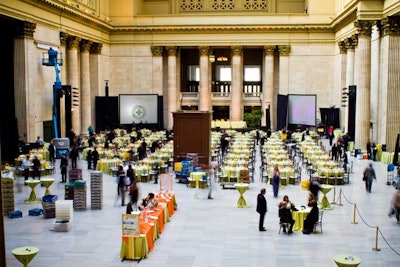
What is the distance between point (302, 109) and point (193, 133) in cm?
1753

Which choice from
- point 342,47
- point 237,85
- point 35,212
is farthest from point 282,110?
point 35,212

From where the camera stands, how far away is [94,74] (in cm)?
4359

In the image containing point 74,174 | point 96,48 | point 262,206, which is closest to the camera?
point 262,206

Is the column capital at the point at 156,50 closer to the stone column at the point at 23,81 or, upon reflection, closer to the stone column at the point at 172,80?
the stone column at the point at 172,80

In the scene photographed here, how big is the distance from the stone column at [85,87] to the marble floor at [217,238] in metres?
22.5

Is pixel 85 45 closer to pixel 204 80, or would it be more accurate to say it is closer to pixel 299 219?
pixel 204 80

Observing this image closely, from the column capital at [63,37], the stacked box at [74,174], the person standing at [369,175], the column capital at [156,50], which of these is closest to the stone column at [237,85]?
the column capital at [156,50]

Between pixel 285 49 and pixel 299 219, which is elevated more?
pixel 285 49

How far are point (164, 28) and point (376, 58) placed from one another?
1978cm

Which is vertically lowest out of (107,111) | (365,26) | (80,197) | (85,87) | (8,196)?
(80,197)

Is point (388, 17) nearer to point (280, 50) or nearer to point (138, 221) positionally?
point (280, 50)

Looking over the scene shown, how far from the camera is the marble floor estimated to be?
12.1 m

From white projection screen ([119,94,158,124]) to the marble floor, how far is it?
23468 mm

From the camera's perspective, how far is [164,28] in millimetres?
45438
